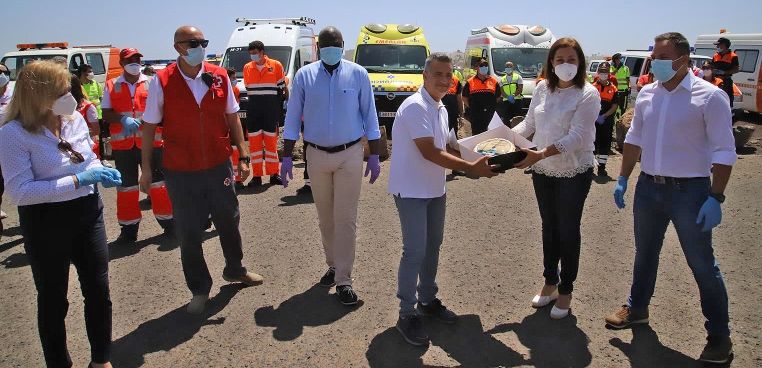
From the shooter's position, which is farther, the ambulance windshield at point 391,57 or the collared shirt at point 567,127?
the ambulance windshield at point 391,57

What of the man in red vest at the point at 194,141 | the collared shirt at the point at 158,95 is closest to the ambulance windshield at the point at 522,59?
the man in red vest at the point at 194,141

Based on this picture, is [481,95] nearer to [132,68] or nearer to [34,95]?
[132,68]

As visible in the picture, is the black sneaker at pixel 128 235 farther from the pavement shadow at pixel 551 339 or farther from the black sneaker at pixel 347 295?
the pavement shadow at pixel 551 339

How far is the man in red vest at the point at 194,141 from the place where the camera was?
420 centimetres

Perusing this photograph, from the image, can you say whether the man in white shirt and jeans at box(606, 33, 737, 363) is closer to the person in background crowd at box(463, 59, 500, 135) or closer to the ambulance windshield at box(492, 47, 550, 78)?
the person in background crowd at box(463, 59, 500, 135)

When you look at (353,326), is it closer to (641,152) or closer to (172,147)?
(172,147)

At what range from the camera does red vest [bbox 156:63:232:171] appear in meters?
4.18

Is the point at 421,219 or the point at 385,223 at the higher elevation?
the point at 421,219

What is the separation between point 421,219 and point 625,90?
11.9 m

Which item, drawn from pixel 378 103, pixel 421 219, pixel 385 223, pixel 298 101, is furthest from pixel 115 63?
pixel 421 219

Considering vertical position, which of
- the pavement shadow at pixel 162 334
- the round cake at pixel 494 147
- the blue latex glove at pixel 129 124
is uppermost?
the round cake at pixel 494 147

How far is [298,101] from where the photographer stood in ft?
14.7

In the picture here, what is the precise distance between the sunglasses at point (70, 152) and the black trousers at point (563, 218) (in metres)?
3.00

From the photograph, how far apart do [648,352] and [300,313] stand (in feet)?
8.10
